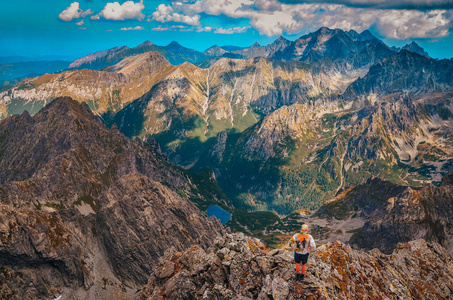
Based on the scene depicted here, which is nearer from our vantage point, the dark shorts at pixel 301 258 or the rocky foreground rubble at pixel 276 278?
the dark shorts at pixel 301 258

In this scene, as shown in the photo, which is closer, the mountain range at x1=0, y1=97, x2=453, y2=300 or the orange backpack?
the orange backpack

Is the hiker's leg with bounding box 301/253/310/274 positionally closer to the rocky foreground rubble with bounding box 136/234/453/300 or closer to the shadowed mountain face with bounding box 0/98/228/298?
the rocky foreground rubble with bounding box 136/234/453/300

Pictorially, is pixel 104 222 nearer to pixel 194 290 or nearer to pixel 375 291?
pixel 194 290

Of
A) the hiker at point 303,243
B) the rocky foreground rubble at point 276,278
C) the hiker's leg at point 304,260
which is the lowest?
the rocky foreground rubble at point 276,278

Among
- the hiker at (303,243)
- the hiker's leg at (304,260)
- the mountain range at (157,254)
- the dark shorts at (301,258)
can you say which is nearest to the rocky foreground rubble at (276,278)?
the mountain range at (157,254)

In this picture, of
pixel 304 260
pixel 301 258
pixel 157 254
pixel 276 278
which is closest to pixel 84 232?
pixel 157 254

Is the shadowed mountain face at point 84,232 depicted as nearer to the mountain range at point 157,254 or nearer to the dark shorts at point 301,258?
the mountain range at point 157,254

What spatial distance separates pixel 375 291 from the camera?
143ft

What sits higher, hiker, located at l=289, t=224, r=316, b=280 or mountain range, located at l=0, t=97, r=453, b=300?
hiker, located at l=289, t=224, r=316, b=280

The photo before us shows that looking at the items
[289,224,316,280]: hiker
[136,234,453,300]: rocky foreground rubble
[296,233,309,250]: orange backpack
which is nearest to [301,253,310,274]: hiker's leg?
[289,224,316,280]: hiker

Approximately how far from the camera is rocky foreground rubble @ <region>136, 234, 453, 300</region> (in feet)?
126

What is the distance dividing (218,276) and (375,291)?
22728 millimetres

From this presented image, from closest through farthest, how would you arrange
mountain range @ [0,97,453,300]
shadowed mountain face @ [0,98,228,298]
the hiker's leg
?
the hiker's leg < mountain range @ [0,97,453,300] < shadowed mountain face @ [0,98,228,298]

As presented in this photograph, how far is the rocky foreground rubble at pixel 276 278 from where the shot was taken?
38.3 metres
